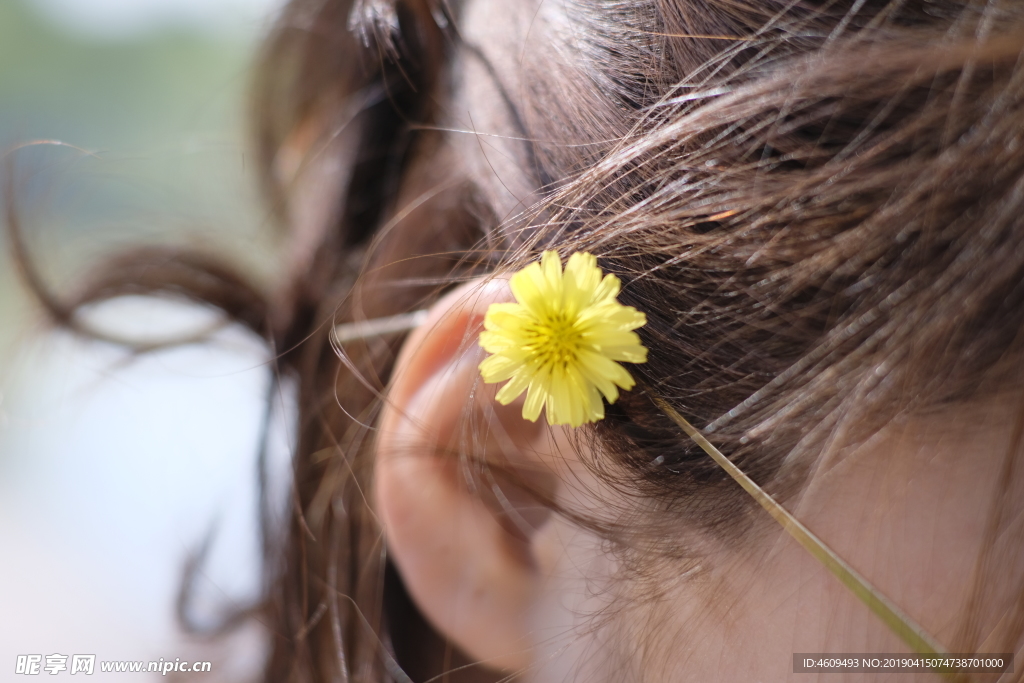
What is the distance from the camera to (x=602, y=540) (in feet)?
1.72

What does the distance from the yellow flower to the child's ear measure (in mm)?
77

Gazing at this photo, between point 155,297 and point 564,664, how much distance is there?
0.73 meters

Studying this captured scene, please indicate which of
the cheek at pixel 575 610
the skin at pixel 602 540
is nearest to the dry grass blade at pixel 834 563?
the skin at pixel 602 540

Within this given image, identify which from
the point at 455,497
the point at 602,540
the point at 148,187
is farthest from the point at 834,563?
the point at 148,187

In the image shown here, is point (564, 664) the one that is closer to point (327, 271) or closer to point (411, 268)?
point (411, 268)

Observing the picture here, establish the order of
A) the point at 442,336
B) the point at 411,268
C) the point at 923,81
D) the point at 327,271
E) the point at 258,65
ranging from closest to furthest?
the point at 923,81 < the point at 442,336 < the point at 411,268 < the point at 327,271 < the point at 258,65

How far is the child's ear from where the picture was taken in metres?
0.52

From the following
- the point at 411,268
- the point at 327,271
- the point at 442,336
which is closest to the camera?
the point at 442,336

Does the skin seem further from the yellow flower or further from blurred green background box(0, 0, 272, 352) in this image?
blurred green background box(0, 0, 272, 352)

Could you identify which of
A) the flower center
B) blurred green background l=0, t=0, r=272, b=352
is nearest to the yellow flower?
the flower center

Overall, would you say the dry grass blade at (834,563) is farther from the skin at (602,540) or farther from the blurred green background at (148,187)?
the blurred green background at (148,187)

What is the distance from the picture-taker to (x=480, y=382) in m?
0.51

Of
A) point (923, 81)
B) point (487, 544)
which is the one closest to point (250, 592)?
point (487, 544)

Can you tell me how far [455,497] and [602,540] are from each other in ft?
0.40
